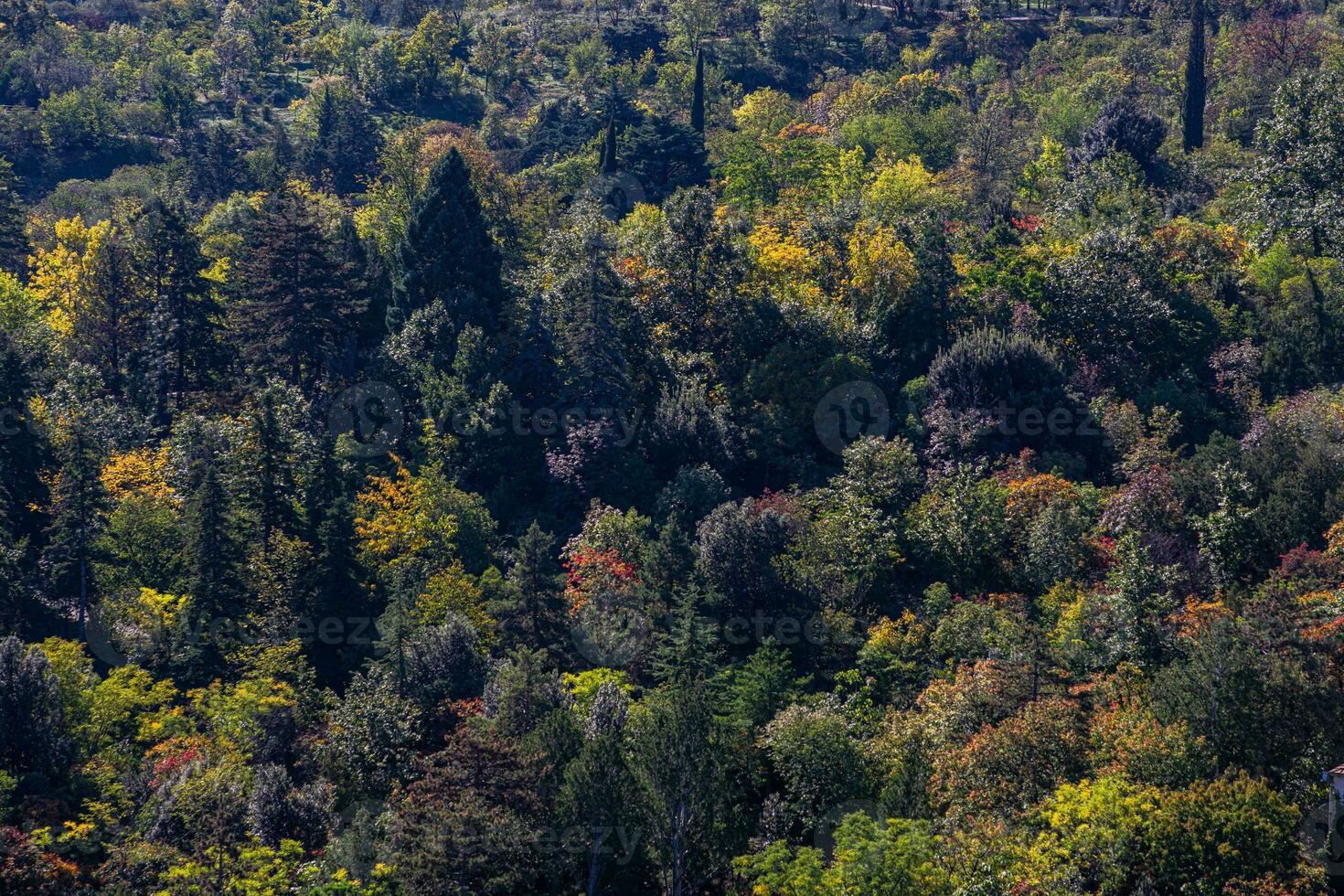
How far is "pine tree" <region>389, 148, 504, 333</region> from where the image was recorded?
7325 cm

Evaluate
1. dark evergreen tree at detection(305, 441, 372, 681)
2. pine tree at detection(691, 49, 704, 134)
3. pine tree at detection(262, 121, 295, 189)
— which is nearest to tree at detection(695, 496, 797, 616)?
dark evergreen tree at detection(305, 441, 372, 681)

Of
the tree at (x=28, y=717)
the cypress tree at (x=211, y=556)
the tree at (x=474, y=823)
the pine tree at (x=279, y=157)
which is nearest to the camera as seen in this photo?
the tree at (x=474, y=823)

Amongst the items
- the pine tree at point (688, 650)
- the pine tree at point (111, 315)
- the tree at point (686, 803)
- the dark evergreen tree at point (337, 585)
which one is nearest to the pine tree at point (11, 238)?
the pine tree at point (111, 315)

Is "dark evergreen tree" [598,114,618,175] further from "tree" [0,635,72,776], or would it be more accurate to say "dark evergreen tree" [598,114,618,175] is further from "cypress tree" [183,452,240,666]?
"tree" [0,635,72,776]

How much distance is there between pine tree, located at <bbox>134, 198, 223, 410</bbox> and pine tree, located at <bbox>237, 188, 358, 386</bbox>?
248cm

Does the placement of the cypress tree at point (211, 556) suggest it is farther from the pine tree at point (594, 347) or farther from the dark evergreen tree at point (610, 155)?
the dark evergreen tree at point (610, 155)

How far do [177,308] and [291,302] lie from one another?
7.50m

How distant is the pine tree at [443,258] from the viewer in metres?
73.2

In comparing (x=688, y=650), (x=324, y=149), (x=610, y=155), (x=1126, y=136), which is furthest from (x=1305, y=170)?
(x=324, y=149)

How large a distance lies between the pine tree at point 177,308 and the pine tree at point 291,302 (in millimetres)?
2476

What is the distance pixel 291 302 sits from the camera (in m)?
72.6

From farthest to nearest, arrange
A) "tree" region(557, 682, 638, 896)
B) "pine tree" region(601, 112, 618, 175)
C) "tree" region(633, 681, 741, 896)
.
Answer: "pine tree" region(601, 112, 618, 175)
"tree" region(633, 681, 741, 896)
"tree" region(557, 682, 638, 896)

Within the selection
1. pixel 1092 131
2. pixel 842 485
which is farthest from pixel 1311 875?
pixel 1092 131

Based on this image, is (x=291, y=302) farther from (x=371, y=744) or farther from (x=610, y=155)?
(x=371, y=744)
